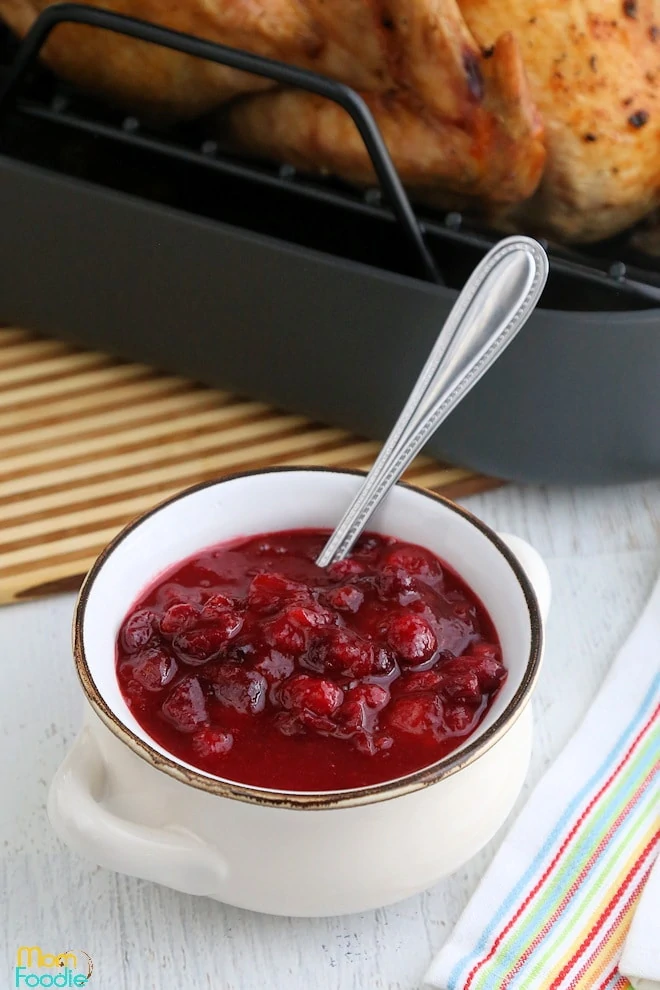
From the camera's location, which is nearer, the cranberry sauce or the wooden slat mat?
the cranberry sauce

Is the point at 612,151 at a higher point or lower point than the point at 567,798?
higher

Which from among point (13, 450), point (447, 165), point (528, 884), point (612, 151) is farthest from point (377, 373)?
point (528, 884)

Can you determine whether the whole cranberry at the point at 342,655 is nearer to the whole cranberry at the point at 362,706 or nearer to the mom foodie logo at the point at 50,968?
the whole cranberry at the point at 362,706

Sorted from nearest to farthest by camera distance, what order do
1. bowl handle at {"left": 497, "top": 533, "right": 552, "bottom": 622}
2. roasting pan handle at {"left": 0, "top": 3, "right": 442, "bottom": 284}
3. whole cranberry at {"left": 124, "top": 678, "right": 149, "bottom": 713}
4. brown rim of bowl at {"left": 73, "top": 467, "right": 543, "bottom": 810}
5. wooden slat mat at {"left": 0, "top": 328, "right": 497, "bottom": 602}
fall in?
1. brown rim of bowl at {"left": 73, "top": 467, "right": 543, "bottom": 810}
2. whole cranberry at {"left": 124, "top": 678, "right": 149, "bottom": 713}
3. bowl handle at {"left": 497, "top": 533, "right": 552, "bottom": 622}
4. roasting pan handle at {"left": 0, "top": 3, "right": 442, "bottom": 284}
5. wooden slat mat at {"left": 0, "top": 328, "right": 497, "bottom": 602}

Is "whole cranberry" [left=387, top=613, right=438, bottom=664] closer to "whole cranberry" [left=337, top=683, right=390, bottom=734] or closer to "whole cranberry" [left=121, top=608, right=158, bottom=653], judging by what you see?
"whole cranberry" [left=337, top=683, right=390, bottom=734]

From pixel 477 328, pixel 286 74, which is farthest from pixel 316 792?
pixel 286 74

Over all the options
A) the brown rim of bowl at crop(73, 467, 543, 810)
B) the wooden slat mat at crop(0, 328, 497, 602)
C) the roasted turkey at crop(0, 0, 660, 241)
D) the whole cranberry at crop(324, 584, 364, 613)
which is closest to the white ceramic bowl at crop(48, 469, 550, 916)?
the brown rim of bowl at crop(73, 467, 543, 810)

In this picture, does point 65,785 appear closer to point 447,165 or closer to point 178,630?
point 178,630
